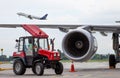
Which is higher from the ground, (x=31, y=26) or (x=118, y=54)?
(x=31, y=26)

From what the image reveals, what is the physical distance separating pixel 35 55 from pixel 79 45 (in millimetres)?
2691

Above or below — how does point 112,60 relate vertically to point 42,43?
below

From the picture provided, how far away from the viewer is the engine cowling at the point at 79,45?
2011 cm

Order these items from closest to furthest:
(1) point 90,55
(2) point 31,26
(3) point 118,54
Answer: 1. (1) point 90,55
2. (2) point 31,26
3. (3) point 118,54

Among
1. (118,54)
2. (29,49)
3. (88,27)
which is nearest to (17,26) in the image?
(29,49)

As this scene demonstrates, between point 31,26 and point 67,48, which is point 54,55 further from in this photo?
point 31,26

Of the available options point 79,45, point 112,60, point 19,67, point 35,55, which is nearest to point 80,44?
point 79,45

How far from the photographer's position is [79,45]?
20688mm

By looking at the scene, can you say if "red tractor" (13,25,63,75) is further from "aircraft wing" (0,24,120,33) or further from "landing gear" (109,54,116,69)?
"landing gear" (109,54,116,69)

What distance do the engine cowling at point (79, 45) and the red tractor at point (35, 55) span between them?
99cm

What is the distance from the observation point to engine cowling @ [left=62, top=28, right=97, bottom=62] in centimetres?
2011

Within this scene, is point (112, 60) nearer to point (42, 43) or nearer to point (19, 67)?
point (42, 43)

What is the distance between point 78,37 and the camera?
21.1 metres

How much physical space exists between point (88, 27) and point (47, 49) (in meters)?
2.46
